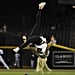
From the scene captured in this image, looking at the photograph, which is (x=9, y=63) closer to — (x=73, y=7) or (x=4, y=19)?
(x=4, y=19)

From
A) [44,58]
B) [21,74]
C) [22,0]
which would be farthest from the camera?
[22,0]

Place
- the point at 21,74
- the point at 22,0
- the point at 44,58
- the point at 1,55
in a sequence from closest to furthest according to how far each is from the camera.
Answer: the point at 21,74, the point at 44,58, the point at 1,55, the point at 22,0

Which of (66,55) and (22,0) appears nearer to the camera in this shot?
(66,55)

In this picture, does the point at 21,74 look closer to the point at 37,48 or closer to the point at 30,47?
the point at 37,48

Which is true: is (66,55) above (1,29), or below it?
below

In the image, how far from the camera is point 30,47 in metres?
20.9

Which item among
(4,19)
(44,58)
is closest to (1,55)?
(4,19)

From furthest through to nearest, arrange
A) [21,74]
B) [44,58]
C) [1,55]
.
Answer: [1,55] → [44,58] → [21,74]

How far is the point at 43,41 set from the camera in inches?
721

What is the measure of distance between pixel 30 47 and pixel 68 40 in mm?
2231

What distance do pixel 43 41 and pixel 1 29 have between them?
408cm

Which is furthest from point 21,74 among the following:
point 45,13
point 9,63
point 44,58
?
point 45,13

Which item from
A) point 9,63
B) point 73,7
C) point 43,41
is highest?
point 73,7

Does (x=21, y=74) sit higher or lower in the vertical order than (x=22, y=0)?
lower
